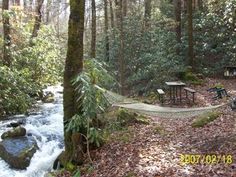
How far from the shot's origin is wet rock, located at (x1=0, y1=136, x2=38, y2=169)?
9398mm

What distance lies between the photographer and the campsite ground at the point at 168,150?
6.32 metres

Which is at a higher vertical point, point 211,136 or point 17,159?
point 211,136

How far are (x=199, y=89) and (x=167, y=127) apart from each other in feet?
19.6

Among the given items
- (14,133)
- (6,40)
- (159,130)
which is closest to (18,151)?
(14,133)

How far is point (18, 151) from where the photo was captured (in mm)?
9672

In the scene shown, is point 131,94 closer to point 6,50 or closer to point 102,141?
point 6,50

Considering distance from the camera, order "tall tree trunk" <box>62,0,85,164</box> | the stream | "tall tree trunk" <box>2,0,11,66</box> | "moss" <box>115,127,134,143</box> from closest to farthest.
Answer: "tall tree trunk" <box>62,0,85,164</box> < "moss" <box>115,127,134,143</box> < the stream < "tall tree trunk" <box>2,0,11,66</box>

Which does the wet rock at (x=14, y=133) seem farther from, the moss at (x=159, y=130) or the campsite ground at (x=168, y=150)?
the moss at (x=159, y=130)

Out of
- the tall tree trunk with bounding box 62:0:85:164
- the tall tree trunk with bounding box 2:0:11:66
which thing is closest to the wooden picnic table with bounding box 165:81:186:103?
the tall tree trunk with bounding box 62:0:85:164

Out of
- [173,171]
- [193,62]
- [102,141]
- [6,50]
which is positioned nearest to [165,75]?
[193,62]

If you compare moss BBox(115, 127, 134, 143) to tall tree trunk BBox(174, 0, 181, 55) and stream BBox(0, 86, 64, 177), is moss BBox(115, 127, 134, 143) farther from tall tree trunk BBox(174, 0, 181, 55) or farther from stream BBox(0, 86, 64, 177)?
tall tree trunk BBox(174, 0, 181, 55)

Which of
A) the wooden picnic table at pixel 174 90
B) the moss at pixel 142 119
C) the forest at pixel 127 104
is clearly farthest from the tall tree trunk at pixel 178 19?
the moss at pixel 142 119

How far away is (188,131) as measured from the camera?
28.3ft
